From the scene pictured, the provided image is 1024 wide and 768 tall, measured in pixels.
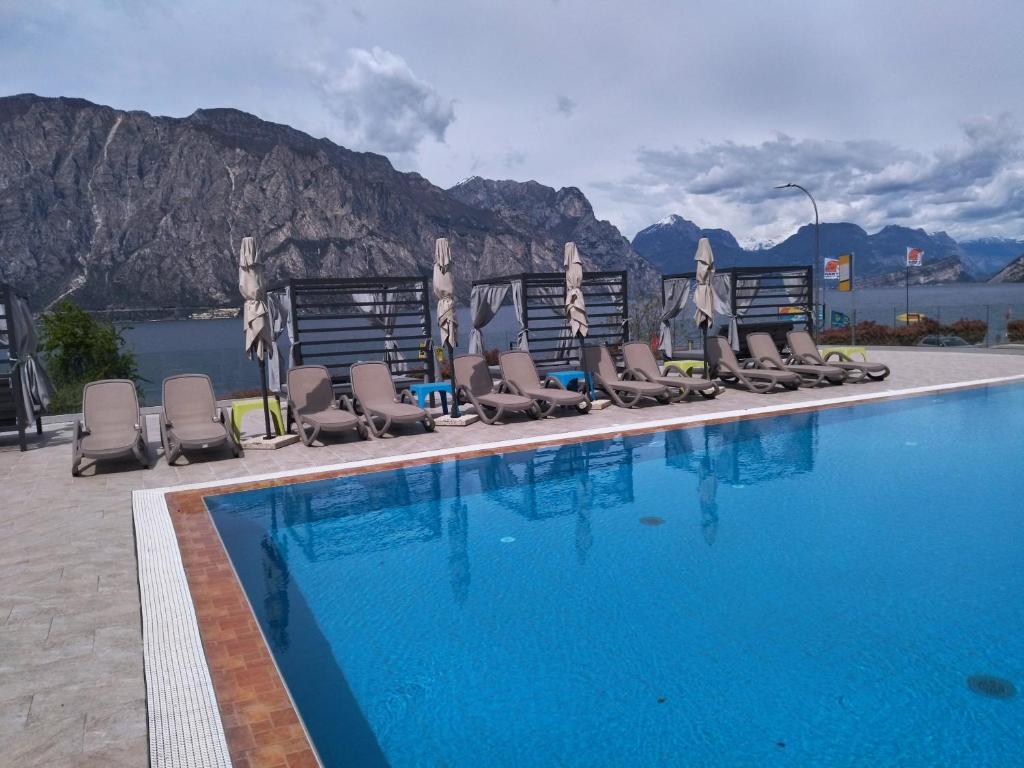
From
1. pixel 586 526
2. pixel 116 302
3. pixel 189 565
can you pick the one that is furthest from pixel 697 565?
pixel 116 302

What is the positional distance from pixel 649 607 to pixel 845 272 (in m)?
28.6

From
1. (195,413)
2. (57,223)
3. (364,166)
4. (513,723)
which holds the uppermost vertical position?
(364,166)

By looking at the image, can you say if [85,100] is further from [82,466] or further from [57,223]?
[82,466]

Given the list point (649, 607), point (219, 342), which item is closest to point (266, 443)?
point (649, 607)

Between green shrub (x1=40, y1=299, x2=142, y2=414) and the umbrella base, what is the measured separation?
26.8ft

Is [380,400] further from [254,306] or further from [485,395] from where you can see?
[254,306]

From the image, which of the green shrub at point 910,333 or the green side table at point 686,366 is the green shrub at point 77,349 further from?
the green shrub at point 910,333

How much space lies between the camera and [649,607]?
4.71 meters

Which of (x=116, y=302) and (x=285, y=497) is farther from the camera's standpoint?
(x=116, y=302)

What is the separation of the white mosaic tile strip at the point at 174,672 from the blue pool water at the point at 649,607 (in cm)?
49

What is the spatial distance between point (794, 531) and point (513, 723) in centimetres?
357

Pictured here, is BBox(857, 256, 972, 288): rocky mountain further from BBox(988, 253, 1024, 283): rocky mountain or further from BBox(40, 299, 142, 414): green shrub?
BBox(40, 299, 142, 414): green shrub

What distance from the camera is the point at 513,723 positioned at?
348 cm

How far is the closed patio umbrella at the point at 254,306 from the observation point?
8.92 metres
